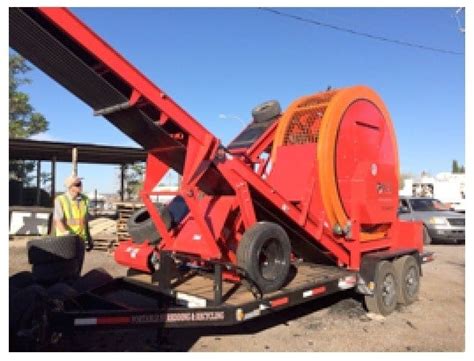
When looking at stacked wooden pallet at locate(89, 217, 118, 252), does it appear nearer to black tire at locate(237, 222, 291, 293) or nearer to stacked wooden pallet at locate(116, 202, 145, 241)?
stacked wooden pallet at locate(116, 202, 145, 241)

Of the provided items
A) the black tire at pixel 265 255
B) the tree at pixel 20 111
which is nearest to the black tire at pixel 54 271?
the black tire at pixel 265 255

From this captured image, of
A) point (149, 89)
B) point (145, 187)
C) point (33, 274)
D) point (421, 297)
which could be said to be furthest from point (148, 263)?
point (421, 297)

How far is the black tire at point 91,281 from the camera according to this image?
208 inches

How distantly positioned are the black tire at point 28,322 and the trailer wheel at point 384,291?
4.30 metres

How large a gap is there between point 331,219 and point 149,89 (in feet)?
10.5

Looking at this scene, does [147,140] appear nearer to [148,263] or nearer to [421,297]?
[148,263]

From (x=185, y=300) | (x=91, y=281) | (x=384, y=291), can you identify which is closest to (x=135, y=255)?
(x=91, y=281)

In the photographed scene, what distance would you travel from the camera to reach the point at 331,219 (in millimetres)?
6406

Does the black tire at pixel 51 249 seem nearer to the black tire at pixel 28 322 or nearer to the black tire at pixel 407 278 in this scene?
the black tire at pixel 28 322

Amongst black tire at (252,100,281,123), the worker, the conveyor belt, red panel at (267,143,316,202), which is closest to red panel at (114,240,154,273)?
the worker

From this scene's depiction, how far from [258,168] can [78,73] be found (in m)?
3.39

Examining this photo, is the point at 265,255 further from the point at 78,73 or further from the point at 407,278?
the point at 407,278

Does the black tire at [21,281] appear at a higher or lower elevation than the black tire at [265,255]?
lower

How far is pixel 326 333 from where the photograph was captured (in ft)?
18.8
